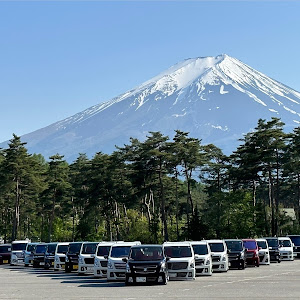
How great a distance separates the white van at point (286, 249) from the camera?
45.4m

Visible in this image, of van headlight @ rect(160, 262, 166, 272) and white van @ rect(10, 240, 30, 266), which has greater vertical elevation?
white van @ rect(10, 240, 30, 266)

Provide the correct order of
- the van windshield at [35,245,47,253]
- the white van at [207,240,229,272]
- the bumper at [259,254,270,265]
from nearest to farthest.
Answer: the white van at [207,240,229,272] → the bumper at [259,254,270,265] → the van windshield at [35,245,47,253]

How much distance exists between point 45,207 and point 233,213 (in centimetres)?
2866

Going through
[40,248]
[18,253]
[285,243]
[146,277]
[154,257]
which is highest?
[40,248]

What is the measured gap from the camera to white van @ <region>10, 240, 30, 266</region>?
48.0 metres

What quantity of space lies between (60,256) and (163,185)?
42.7 metres

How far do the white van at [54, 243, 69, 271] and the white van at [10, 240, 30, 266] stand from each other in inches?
483

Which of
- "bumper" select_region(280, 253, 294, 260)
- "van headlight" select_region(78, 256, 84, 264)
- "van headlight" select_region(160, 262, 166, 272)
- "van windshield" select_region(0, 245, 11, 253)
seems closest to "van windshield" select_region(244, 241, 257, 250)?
"bumper" select_region(280, 253, 294, 260)

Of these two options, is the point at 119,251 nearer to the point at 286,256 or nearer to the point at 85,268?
the point at 85,268

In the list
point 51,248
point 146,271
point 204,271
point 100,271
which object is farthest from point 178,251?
point 51,248

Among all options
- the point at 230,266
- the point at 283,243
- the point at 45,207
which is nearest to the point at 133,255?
the point at 230,266

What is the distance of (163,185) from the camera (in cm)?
7819

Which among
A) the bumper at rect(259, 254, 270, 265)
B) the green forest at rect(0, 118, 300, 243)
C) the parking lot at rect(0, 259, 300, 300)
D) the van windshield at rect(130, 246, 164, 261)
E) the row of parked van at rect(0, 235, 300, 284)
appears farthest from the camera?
the green forest at rect(0, 118, 300, 243)

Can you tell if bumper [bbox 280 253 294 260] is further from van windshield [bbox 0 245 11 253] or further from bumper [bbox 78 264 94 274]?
van windshield [bbox 0 245 11 253]
